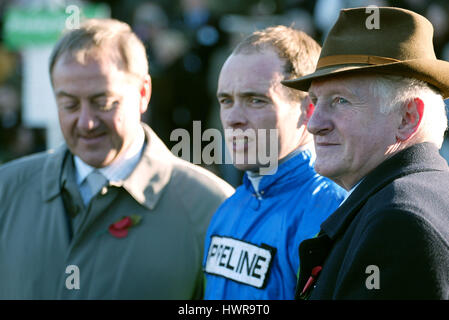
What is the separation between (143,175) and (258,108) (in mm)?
883

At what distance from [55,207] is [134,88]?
0.78 metres

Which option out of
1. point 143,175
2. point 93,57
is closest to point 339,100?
point 143,175

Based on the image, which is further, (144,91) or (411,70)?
(144,91)

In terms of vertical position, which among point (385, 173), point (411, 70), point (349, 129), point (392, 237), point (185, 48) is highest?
point (185, 48)

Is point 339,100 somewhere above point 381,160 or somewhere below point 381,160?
above

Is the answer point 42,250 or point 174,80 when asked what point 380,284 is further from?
point 174,80

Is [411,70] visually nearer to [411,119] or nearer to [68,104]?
[411,119]

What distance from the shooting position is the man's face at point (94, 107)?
3379mm

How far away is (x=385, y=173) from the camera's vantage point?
212 centimetres

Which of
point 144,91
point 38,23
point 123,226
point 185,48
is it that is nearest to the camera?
point 123,226

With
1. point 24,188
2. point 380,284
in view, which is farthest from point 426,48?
point 24,188

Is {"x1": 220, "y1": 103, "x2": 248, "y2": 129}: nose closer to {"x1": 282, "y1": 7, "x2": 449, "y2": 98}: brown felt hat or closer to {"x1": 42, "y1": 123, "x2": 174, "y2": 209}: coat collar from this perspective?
{"x1": 282, "y1": 7, "x2": 449, "y2": 98}: brown felt hat

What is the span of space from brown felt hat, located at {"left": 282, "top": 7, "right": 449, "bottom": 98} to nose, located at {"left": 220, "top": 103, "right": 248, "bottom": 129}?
0.56 m
